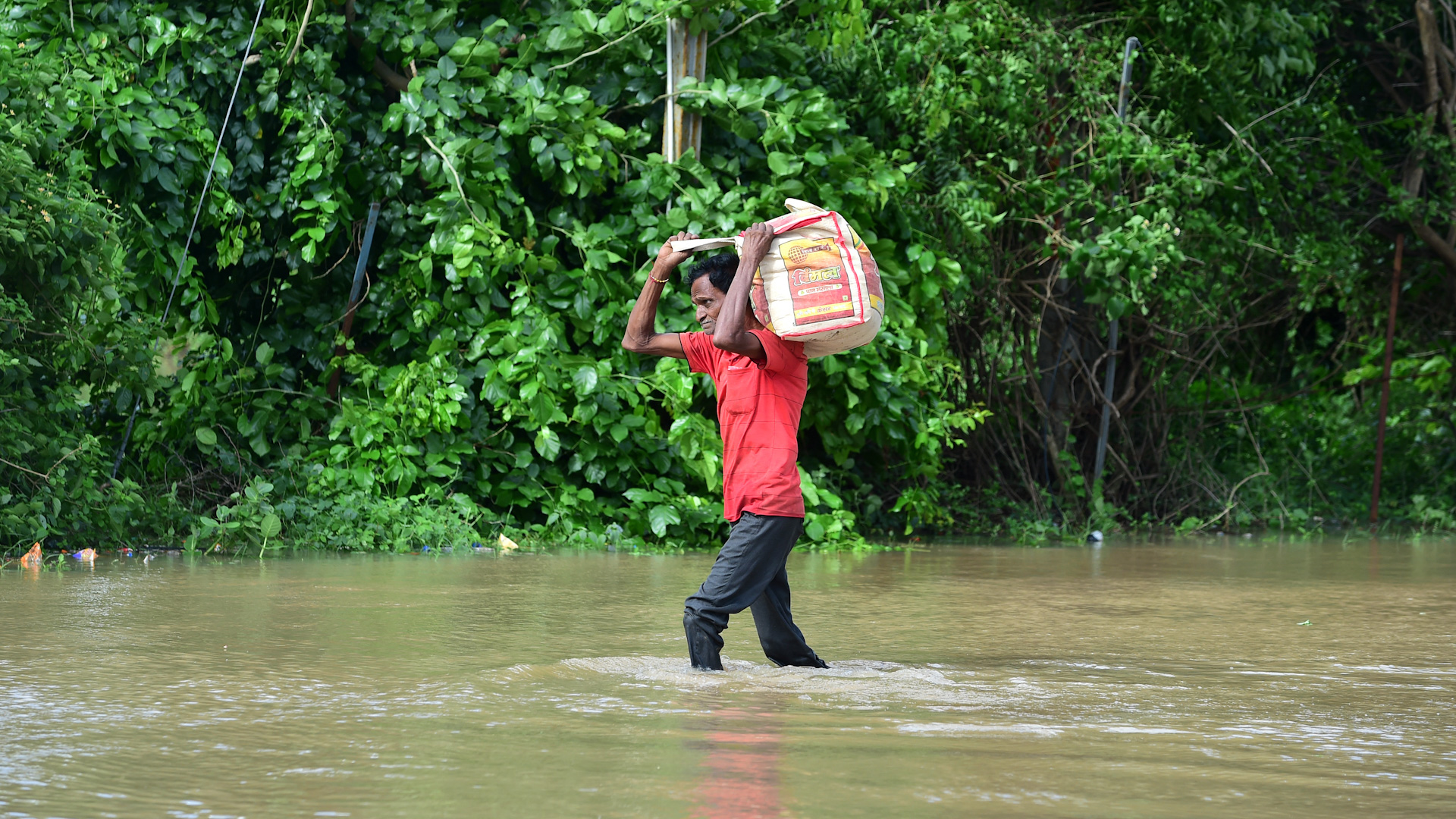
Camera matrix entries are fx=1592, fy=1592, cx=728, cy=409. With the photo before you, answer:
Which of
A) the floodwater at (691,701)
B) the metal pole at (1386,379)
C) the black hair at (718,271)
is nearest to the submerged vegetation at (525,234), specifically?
the floodwater at (691,701)

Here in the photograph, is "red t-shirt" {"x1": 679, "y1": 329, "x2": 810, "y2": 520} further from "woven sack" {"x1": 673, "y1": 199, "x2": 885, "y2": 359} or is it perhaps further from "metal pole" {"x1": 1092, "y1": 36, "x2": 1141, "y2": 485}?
"metal pole" {"x1": 1092, "y1": 36, "x2": 1141, "y2": 485}

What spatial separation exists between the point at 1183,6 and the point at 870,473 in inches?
162

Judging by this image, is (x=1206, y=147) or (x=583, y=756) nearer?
(x=583, y=756)

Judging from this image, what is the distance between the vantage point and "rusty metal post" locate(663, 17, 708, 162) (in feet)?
32.7

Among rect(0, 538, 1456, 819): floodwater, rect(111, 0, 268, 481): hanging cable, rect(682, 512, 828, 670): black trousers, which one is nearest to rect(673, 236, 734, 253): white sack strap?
rect(682, 512, 828, 670): black trousers

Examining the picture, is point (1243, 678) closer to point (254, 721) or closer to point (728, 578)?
point (728, 578)

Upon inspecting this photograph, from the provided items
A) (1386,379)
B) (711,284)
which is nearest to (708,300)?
(711,284)

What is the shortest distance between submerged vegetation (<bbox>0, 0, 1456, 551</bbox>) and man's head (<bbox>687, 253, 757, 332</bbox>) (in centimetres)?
435

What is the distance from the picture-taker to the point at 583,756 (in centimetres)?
365

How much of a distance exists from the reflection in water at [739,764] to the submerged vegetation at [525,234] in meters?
5.37

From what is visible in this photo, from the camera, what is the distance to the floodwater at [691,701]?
131 inches

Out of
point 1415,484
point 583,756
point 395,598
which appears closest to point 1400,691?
point 583,756

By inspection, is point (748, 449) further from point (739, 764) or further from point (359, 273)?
point (359, 273)

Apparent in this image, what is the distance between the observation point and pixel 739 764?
358 cm
